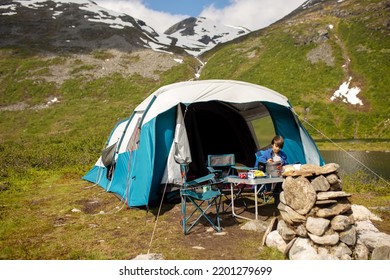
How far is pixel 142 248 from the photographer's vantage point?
19.7ft

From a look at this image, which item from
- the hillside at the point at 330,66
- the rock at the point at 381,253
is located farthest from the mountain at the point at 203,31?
the rock at the point at 381,253

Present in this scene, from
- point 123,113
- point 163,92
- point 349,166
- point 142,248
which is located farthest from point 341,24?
point 142,248

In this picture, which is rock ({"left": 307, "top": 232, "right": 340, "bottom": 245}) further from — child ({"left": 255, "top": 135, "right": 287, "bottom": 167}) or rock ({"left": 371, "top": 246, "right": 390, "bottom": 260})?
child ({"left": 255, "top": 135, "right": 287, "bottom": 167})

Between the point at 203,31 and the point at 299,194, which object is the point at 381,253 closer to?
the point at 299,194

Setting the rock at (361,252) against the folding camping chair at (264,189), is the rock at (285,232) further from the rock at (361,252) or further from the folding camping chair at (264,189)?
the folding camping chair at (264,189)

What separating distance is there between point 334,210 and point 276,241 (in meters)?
1.13

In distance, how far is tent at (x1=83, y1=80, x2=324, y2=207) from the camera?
823 centimetres

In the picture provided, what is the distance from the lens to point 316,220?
521cm

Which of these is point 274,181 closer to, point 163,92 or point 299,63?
point 163,92

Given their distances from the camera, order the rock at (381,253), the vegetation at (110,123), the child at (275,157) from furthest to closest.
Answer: the child at (275,157)
the vegetation at (110,123)
the rock at (381,253)

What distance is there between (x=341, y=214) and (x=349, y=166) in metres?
13.3

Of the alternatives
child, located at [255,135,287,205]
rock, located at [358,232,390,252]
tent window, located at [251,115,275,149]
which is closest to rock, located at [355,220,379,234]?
rock, located at [358,232,390,252]

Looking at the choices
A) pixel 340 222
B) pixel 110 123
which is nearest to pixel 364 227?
pixel 340 222

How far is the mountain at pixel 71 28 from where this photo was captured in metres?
Answer: 61.9
